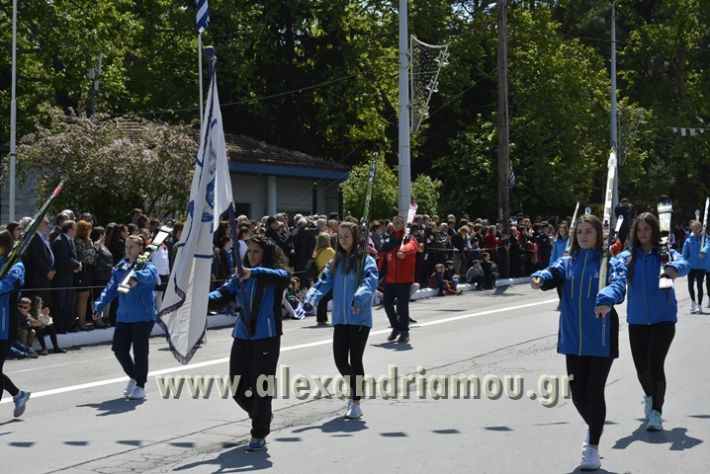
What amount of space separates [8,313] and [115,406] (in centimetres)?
148

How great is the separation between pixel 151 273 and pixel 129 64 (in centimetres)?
2903

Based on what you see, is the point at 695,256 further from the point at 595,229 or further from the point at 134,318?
the point at 595,229

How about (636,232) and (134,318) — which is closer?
(636,232)

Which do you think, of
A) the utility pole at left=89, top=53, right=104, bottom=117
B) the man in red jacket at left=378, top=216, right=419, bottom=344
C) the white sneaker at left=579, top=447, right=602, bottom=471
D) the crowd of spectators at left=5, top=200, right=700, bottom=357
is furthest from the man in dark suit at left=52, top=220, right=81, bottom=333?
the utility pole at left=89, top=53, right=104, bottom=117

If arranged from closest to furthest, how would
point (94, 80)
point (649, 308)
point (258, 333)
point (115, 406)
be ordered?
point (258, 333), point (649, 308), point (115, 406), point (94, 80)

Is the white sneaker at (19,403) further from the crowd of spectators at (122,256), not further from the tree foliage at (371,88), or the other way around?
the tree foliage at (371,88)

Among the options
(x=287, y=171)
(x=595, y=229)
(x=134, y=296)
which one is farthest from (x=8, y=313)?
(x=287, y=171)

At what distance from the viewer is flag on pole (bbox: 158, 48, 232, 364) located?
7742 millimetres

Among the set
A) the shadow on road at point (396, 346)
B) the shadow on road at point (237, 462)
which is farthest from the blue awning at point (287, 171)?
the shadow on road at point (237, 462)

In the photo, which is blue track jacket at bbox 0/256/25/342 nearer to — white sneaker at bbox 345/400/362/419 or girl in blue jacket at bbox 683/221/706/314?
white sneaker at bbox 345/400/362/419

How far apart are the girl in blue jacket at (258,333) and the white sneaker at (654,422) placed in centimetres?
310

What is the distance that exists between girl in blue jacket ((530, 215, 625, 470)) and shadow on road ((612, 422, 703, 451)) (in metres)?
0.76

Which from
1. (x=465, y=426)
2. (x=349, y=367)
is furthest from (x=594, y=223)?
(x=349, y=367)

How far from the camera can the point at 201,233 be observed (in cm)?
779
